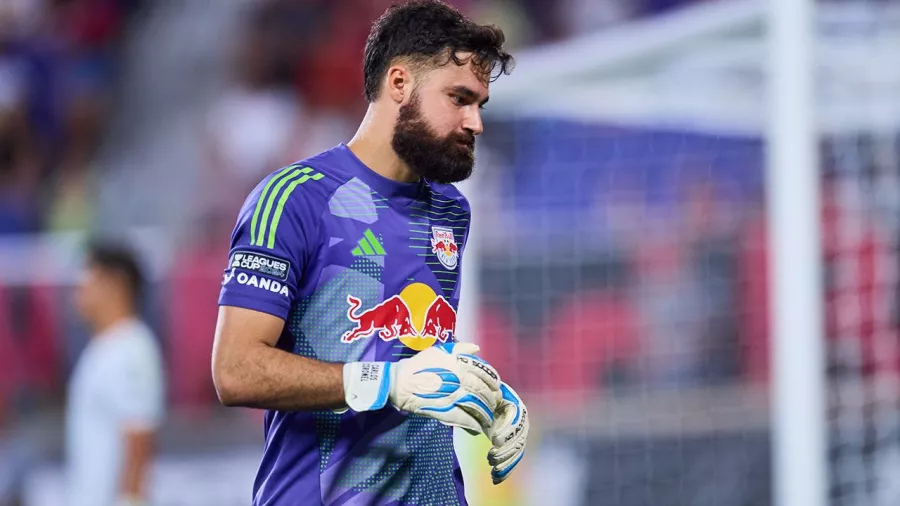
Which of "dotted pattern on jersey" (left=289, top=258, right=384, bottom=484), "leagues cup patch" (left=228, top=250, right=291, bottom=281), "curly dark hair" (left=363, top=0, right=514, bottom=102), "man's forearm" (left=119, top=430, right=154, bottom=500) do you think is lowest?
"man's forearm" (left=119, top=430, right=154, bottom=500)

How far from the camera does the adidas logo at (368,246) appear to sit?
2701 millimetres

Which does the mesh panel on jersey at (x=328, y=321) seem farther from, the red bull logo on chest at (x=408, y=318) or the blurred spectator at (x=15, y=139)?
the blurred spectator at (x=15, y=139)

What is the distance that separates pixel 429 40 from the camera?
2764mm

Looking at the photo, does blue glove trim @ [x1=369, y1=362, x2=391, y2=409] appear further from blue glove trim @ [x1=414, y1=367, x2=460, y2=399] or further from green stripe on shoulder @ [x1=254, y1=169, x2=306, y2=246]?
green stripe on shoulder @ [x1=254, y1=169, x2=306, y2=246]

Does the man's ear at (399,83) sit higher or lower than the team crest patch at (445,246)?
higher

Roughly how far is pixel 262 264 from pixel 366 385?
316 millimetres

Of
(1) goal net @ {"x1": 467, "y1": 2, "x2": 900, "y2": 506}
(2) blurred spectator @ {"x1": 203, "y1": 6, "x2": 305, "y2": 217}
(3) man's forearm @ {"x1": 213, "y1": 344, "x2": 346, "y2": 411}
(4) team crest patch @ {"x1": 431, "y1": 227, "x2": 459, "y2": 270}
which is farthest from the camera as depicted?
(2) blurred spectator @ {"x1": 203, "y1": 6, "x2": 305, "y2": 217}

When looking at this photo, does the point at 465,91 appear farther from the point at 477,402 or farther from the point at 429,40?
the point at 477,402

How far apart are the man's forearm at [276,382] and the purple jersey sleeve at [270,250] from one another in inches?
3.8

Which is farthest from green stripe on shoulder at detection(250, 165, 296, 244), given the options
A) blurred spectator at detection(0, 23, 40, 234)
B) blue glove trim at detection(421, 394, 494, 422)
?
blurred spectator at detection(0, 23, 40, 234)

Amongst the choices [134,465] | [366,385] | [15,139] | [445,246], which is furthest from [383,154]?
[15,139]

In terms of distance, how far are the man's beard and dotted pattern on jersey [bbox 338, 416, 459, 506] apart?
1.72 ft

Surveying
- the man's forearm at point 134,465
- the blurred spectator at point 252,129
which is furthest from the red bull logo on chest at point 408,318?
the blurred spectator at point 252,129

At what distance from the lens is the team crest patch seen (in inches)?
112
